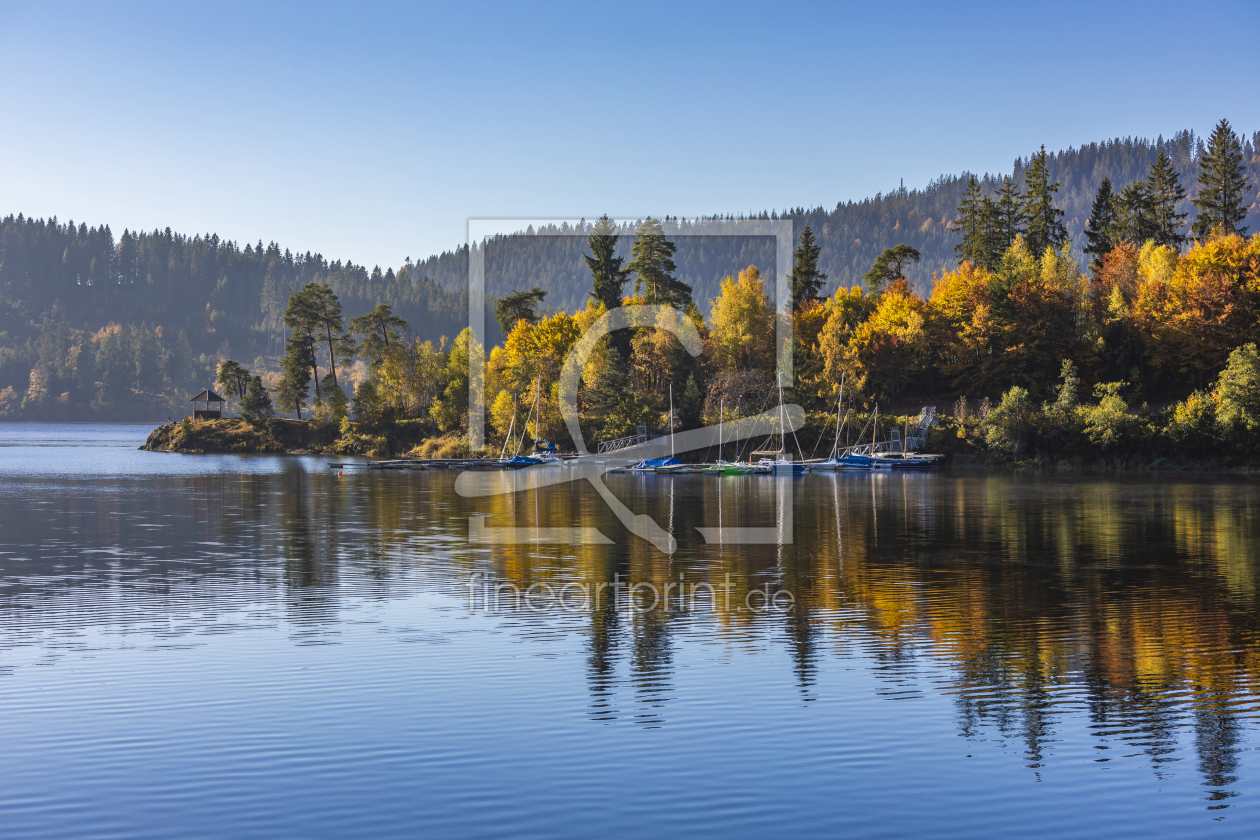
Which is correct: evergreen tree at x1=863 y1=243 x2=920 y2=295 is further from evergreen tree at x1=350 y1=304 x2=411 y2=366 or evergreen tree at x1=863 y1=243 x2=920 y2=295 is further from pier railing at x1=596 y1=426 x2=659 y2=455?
evergreen tree at x1=350 y1=304 x2=411 y2=366

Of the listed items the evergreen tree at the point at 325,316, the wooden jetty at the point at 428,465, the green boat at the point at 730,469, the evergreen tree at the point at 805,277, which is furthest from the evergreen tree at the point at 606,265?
the evergreen tree at the point at 325,316

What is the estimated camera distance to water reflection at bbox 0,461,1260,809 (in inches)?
744

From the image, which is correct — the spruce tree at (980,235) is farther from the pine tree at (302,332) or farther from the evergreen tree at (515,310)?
the pine tree at (302,332)

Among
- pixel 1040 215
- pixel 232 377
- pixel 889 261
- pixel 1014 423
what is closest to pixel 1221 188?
pixel 1040 215

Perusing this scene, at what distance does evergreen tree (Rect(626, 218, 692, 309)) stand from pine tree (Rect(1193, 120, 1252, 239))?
66.3 meters

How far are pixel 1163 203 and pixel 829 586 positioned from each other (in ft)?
398

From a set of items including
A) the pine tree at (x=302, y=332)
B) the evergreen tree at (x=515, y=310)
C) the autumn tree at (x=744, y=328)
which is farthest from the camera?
the pine tree at (x=302, y=332)

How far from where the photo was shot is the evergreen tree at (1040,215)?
5138 inches

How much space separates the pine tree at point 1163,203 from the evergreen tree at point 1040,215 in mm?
10911

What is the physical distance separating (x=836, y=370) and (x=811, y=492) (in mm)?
45634

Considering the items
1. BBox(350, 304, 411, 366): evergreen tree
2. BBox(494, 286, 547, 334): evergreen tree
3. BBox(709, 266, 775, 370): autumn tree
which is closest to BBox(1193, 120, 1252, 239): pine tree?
BBox(709, 266, 775, 370): autumn tree

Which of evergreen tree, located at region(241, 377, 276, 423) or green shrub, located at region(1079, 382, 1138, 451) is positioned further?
evergreen tree, located at region(241, 377, 276, 423)

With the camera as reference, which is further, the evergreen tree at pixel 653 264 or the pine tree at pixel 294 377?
the pine tree at pixel 294 377

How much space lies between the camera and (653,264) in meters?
129
